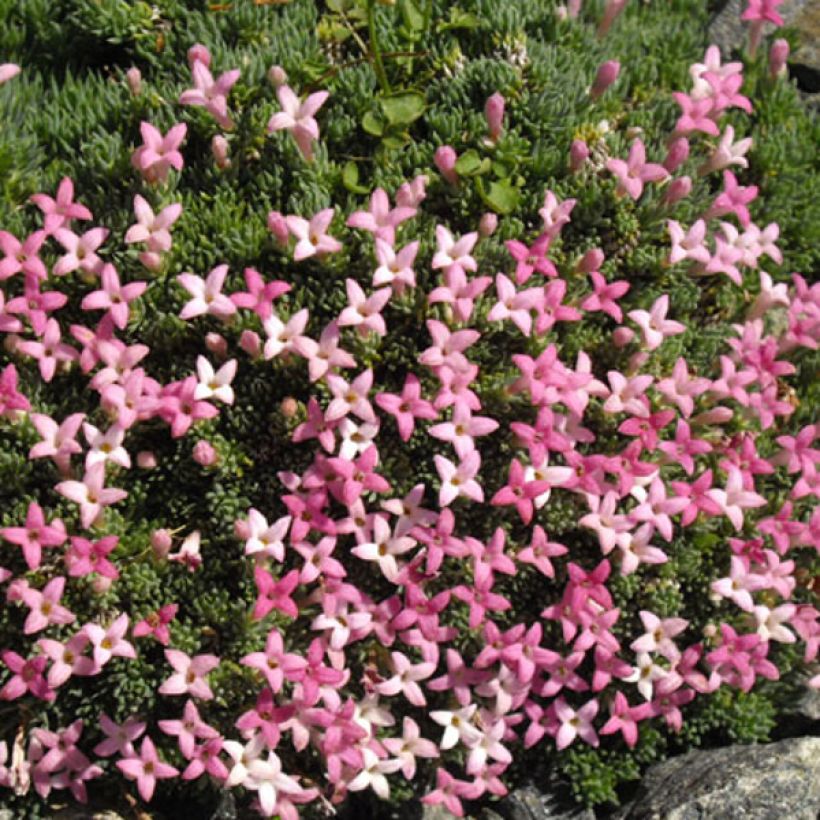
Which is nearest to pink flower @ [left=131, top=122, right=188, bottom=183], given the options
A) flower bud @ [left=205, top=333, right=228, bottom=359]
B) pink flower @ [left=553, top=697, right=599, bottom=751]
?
flower bud @ [left=205, top=333, right=228, bottom=359]

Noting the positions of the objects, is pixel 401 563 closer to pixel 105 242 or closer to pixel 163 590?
pixel 163 590

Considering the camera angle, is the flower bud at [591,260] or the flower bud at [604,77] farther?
the flower bud at [604,77]

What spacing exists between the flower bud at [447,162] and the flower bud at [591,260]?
565 millimetres

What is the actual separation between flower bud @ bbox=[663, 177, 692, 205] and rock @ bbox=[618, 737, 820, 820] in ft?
6.76

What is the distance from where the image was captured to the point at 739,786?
11.9 ft

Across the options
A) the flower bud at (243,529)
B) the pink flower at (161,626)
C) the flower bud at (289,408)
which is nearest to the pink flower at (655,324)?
the flower bud at (289,408)

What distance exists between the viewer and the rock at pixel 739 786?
3.58m

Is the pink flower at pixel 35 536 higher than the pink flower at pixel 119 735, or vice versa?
the pink flower at pixel 35 536

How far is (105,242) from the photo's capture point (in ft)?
12.8

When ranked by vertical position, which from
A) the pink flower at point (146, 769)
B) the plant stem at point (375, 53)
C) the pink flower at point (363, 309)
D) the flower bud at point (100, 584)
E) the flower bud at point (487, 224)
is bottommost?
the pink flower at point (146, 769)

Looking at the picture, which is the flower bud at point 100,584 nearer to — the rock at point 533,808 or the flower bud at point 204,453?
the flower bud at point 204,453

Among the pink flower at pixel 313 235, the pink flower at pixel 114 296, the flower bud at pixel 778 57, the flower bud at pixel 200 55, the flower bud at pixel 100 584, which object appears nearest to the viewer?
the flower bud at pixel 100 584

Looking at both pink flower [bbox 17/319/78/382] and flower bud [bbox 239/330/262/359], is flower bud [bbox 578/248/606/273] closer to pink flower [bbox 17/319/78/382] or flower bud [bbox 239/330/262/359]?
flower bud [bbox 239/330/262/359]

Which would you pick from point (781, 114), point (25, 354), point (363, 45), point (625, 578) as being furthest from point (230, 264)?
point (781, 114)
